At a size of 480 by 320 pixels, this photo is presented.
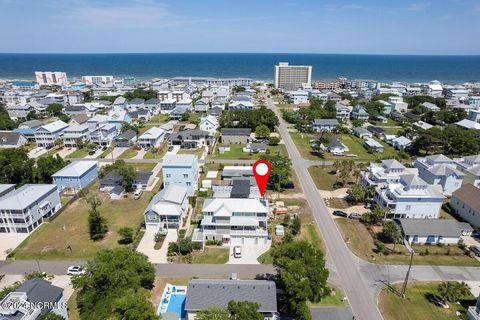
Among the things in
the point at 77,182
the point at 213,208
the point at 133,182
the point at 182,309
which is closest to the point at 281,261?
the point at 182,309

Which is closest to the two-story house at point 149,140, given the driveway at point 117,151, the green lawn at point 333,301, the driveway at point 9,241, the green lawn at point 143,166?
the driveway at point 117,151

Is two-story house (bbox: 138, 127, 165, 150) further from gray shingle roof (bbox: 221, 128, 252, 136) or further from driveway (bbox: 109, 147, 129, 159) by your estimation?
gray shingle roof (bbox: 221, 128, 252, 136)

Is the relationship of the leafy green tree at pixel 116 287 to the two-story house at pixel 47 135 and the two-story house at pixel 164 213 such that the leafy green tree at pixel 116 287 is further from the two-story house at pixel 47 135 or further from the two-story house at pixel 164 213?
the two-story house at pixel 47 135

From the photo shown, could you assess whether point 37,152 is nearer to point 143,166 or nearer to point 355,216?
point 143,166

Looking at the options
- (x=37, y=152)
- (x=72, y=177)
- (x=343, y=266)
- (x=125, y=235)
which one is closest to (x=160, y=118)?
(x=37, y=152)

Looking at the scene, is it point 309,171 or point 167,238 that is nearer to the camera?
point 167,238

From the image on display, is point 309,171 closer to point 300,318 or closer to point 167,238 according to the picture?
point 167,238
